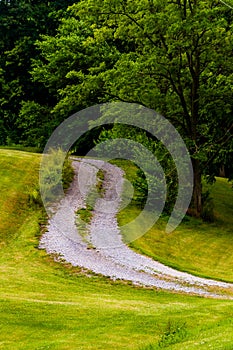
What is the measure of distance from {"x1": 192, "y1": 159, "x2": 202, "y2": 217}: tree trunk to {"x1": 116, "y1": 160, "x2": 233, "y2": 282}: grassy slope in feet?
3.51

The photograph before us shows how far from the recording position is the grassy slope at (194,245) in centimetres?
2278

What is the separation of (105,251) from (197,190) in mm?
12331

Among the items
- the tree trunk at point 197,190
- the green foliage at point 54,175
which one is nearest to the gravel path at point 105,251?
the green foliage at point 54,175

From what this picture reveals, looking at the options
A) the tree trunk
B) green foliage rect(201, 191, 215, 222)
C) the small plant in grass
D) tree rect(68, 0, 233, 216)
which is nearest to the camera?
the small plant in grass

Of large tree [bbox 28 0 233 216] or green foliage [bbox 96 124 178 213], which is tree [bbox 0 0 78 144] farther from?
green foliage [bbox 96 124 178 213]

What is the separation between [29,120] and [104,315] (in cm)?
4104

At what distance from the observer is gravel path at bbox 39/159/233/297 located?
18.5 metres

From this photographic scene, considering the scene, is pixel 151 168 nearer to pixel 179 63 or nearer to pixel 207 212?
pixel 207 212

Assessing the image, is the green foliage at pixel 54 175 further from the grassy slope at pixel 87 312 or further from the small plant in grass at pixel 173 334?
the small plant in grass at pixel 173 334

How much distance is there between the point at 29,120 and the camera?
171ft

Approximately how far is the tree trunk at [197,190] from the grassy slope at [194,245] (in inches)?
42.1

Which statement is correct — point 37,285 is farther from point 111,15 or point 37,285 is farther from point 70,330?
point 111,15

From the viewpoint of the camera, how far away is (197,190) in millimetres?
32750

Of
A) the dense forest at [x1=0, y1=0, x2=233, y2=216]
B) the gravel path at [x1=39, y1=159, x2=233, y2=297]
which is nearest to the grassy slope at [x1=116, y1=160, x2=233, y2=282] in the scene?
the gravel path at [x1=39, y1=159, x2=233, y2=297]
